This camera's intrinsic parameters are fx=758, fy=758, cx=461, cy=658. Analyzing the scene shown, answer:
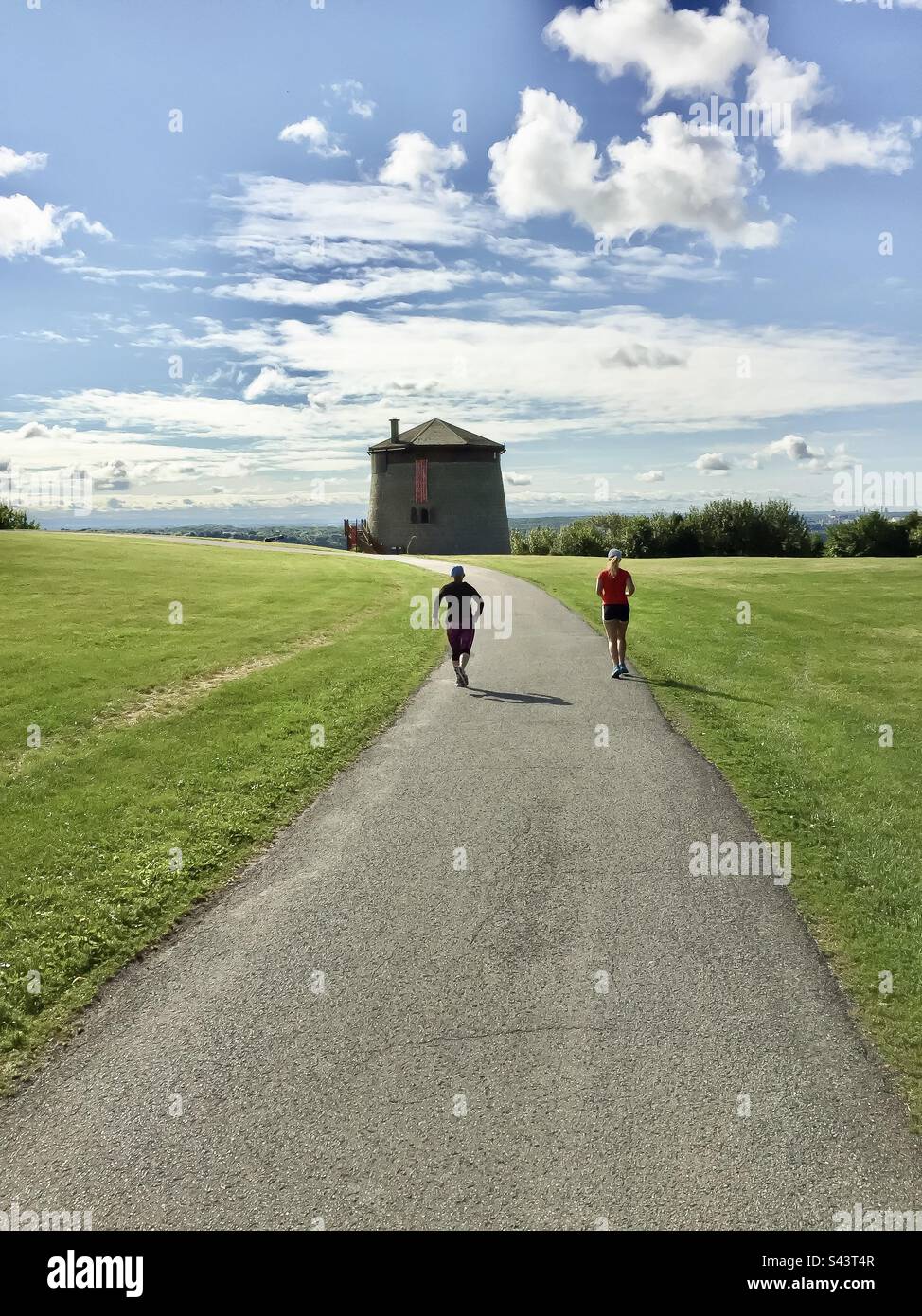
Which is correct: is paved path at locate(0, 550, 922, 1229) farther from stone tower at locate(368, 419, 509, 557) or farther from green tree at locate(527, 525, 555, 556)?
green tree at locate(527, 525, 555, 556)

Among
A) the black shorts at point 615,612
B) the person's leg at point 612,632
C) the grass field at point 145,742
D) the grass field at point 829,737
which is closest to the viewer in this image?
the grass field at point 829,737

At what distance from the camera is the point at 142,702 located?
47.0 ft

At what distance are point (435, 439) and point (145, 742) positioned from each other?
206 feet

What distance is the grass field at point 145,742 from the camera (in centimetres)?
678

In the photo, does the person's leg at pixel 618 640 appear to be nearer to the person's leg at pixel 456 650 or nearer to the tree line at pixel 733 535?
the person's leg at pixel 456 650

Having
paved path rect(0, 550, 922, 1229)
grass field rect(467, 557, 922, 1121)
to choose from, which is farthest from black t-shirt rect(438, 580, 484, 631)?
paved path rect(0, 550, 922, 1229)

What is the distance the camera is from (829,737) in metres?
12.9

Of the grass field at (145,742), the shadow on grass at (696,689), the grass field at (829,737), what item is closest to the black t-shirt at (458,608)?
the grass field at (145,742)

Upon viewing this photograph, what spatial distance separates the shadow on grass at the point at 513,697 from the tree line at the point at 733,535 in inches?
2279

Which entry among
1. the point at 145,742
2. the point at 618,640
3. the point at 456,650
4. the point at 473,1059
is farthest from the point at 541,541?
the point at 473,1059

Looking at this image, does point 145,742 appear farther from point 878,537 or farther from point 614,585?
point 878,537

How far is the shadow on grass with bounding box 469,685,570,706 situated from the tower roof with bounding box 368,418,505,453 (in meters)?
58.7
